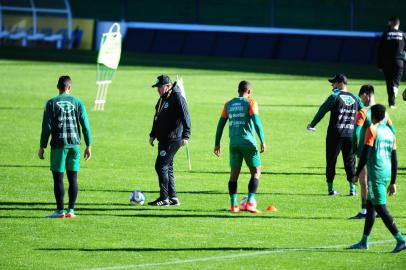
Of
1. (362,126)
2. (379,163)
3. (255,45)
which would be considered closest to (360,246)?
(379,163)

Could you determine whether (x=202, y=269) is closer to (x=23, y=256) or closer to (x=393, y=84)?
(x=23, y=256)

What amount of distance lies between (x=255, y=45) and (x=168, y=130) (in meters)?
43.2

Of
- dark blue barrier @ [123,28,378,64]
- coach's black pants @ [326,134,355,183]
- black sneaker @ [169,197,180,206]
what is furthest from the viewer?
dark blue barrier @ [123,28,378,64]

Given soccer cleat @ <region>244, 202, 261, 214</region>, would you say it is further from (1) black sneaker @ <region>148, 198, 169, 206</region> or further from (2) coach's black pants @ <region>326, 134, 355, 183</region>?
(2) coach's black pants @ <region>326, 134, 355, 183</region>

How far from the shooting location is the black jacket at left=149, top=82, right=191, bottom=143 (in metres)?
18.8

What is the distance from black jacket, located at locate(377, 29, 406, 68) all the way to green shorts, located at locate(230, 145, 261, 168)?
15551 millimetres

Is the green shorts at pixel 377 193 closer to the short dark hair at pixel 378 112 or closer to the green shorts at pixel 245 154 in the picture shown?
the short dark hair at pixel 378 112

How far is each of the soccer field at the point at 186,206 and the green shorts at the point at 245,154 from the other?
852 millimetres

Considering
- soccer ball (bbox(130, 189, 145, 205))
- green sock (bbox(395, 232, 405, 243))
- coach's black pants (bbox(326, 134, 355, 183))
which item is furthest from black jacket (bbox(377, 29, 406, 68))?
green sock (bbox(395, 232, 405, 243))

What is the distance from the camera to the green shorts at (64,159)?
1731cm

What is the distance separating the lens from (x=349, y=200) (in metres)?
19.7

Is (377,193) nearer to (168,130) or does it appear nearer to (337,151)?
(168,130)

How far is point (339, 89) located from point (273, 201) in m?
2.34

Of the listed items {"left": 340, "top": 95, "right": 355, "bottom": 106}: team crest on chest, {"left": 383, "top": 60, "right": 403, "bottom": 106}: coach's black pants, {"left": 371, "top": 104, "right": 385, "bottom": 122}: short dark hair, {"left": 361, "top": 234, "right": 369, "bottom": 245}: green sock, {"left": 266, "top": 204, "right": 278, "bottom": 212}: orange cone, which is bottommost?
{"left": 361, "top": 234, "right": 369, "bottom": 245}: green sock
